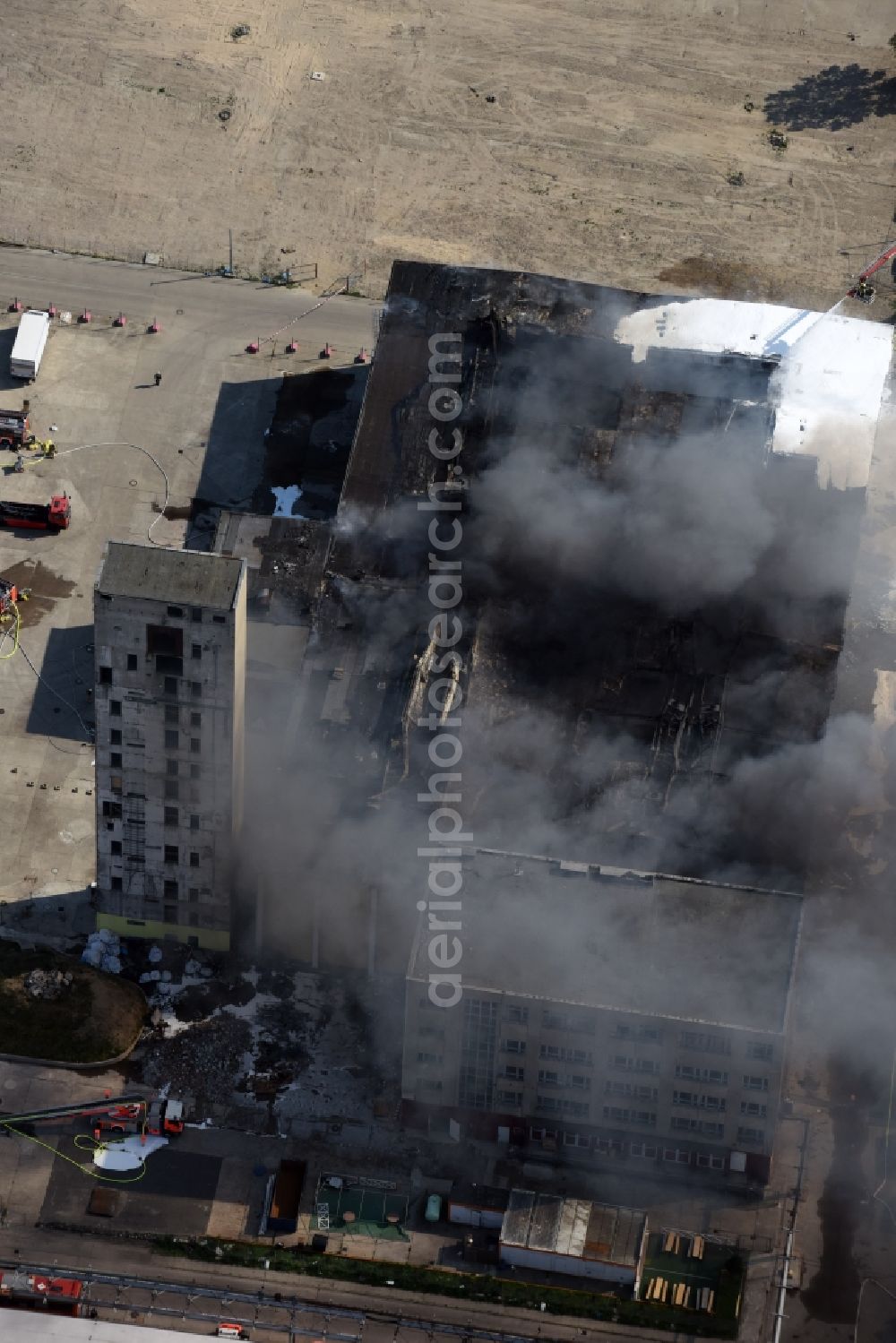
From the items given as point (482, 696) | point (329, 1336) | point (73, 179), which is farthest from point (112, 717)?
point (73, 179)

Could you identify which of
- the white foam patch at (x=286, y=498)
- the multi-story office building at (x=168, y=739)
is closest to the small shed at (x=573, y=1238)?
Answer: the multi-story office building at (x=168, y=739)

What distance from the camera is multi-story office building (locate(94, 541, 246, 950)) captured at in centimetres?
11544

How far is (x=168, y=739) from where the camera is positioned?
4717 inches

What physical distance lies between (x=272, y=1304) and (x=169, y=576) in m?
32.8

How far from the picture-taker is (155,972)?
127 m

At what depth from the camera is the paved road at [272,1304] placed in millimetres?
112688

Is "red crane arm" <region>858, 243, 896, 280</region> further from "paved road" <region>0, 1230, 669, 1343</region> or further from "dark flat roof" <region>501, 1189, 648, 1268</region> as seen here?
"paved road" <region>0, 1230, 669, 1343</region>

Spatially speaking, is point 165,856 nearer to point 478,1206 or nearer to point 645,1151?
point 478,1206

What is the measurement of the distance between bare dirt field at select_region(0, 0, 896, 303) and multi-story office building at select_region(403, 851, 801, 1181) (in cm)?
5994

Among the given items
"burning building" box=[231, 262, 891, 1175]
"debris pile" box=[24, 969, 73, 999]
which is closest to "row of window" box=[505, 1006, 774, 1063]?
"burning building" box=[231, 262, 891, 1175]

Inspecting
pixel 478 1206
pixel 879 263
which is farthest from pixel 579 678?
pixel 879 263

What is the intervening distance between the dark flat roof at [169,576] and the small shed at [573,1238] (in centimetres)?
3066

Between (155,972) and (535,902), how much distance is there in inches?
793

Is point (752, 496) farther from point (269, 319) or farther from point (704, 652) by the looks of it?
point (269, 319)
